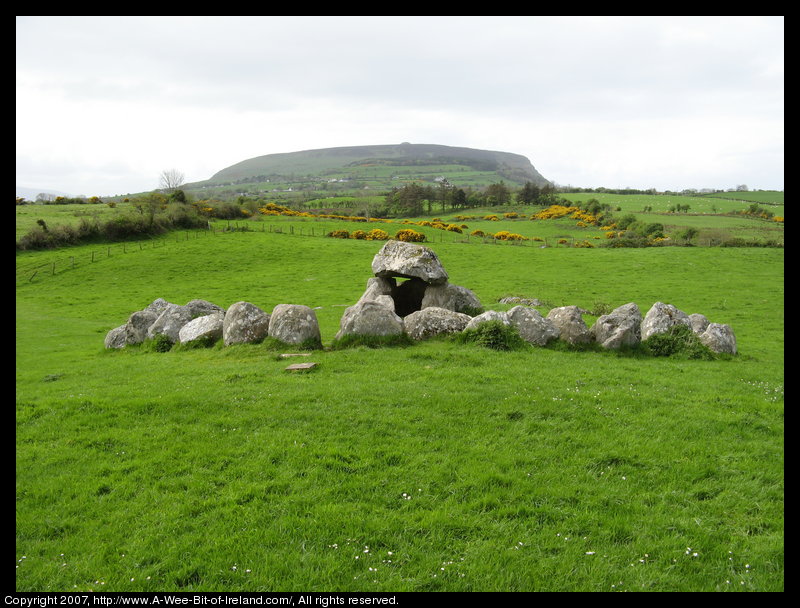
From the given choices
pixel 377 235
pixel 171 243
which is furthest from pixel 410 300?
pixel 377 235

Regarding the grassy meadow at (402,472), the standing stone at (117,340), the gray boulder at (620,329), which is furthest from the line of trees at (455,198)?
the grassy meadow at (402,472)

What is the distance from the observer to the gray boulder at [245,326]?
17.2 m

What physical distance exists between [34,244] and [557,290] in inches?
2065

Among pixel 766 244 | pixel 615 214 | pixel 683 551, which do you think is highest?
pixel 615 214

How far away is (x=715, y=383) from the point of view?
43.2 feet

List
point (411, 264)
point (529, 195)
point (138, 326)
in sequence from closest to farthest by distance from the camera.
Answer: point (138, 326)
point (411, 264)
point (529, 195)

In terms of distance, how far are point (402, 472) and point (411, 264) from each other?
14028mm

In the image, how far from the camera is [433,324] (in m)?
17.9

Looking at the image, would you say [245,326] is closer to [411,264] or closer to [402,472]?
[411,264]

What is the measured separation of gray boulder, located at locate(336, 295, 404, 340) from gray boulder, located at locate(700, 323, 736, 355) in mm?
11487

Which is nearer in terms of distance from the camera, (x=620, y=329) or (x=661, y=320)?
(x=620, y=329)

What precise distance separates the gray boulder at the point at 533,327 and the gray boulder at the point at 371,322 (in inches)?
177
